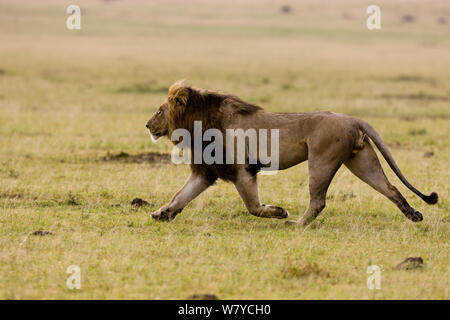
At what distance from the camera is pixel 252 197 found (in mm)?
8211

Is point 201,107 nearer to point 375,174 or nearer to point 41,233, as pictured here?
point 375,174

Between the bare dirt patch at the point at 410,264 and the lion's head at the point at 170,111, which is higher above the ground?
the lion's head at the point at 170,111

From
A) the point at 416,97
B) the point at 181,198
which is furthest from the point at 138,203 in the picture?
the point at 416,97

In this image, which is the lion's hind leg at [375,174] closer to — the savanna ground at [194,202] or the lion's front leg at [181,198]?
the savanna ground at [194,202]

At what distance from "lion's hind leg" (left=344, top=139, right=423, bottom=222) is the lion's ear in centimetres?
202

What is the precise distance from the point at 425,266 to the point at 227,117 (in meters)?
2.84

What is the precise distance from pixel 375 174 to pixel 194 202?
2445mm

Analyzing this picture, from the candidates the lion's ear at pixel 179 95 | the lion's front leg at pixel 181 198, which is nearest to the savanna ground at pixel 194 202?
the lion's front leg at pixel 181 198

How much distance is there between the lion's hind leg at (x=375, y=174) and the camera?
27.6 ft

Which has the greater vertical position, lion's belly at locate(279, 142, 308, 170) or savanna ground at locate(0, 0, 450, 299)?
lion's belly at locate(279, 142, 308, 170)

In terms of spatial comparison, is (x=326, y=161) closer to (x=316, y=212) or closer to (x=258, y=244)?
(x=316, y=212)

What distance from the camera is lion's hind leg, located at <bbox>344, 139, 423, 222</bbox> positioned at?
8.41 metres

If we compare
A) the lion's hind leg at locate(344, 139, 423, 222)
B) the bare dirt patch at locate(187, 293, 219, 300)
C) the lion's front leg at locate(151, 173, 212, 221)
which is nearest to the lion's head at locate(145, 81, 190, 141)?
the lion's front leg at locate(151, 173, 212, 221)

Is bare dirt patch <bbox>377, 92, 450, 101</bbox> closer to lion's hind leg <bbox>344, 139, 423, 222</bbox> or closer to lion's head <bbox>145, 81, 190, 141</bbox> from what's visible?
lion's hind leg <bbox>344, 139, 423, 222</bbox>
